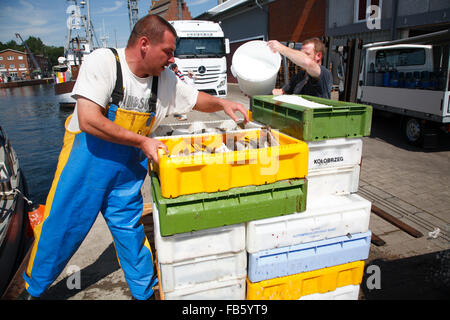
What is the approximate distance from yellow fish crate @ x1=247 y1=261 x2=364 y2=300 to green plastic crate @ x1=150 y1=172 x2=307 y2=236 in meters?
0.52

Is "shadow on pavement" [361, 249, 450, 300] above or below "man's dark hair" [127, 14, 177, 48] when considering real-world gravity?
below

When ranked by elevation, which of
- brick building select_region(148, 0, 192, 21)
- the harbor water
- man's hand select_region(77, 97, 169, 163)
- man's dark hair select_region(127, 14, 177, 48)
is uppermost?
brick building select_region(148, 0, 192, 21)

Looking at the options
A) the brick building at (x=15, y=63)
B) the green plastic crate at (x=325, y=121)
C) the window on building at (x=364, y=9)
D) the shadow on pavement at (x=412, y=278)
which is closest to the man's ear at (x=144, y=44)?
the green plastic crate at (x=325, y=121)

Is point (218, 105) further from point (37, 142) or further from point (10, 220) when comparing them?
point (37, 142)

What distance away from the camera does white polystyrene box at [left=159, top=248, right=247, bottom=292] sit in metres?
2.03

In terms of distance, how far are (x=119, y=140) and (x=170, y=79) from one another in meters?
0.79

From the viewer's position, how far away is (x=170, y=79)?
258cm

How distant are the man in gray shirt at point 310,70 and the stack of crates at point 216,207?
4.56ft

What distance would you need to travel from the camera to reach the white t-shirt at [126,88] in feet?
6.88

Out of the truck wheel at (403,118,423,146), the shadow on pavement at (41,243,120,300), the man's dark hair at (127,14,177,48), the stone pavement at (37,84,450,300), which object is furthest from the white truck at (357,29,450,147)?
the shadow on pavement at (41,243,120,300)

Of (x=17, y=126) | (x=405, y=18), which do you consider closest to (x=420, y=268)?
(x=405, y=18)

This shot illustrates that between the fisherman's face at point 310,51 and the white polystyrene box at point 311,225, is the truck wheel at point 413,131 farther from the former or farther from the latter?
the white polystyrene box at point 311,225

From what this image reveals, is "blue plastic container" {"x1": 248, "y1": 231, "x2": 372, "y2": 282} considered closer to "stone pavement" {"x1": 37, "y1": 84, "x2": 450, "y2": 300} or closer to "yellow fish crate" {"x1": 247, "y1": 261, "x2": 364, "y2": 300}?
"yellow fish crate" {"x1": 247, "y1": 261, "x2": 364, "y2": 300}

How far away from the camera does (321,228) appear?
2.21 m
